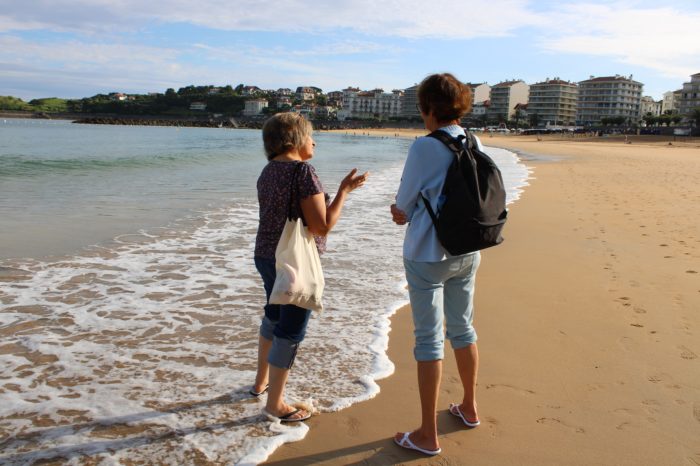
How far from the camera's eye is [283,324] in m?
2.73

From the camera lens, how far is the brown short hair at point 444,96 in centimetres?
246

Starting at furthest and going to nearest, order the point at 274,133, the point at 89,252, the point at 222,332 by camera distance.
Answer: the point at 89,252, the point at 222,332, the point at 274,133

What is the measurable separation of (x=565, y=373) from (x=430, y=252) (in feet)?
5.35

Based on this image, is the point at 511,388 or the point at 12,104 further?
the point at 12,104

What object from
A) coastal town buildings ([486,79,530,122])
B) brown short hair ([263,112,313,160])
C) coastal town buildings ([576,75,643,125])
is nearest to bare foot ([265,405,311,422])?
brown short hair ([263,112,313,160])

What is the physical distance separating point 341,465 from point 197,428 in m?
0.80

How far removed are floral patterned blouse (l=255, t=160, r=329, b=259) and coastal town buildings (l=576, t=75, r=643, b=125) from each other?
5400 inches

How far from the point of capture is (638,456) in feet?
8.51

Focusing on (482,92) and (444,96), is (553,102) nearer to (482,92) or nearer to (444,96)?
(482,92)

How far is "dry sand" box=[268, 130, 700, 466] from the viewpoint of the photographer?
2658mm

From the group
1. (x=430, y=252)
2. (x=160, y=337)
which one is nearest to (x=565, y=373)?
(x=430, y=252)

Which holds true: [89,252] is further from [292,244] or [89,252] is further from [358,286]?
[292,244]

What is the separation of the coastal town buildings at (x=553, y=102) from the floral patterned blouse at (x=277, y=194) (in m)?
142

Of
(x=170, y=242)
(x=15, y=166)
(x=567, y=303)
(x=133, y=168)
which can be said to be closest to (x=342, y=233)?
(x=170, y=242)
